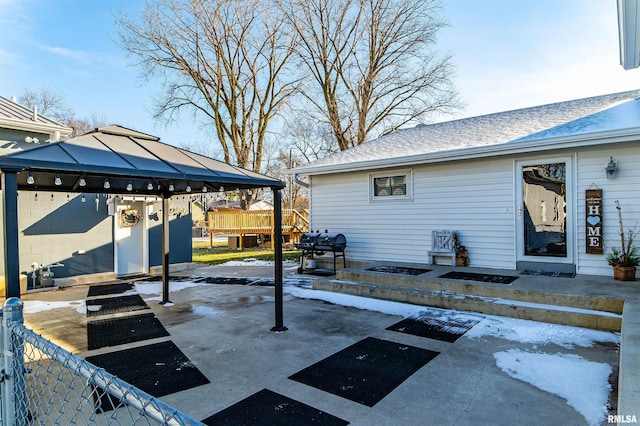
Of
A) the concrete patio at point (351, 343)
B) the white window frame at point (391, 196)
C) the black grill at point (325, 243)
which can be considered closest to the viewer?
the concrete patio at point (351, 343)

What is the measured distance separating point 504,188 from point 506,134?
114 cm

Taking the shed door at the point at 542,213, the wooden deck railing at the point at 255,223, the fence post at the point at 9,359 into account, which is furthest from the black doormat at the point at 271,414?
the wooden deck railing at the point at 255,223

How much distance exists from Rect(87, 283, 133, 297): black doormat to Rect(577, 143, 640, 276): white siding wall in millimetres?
8479

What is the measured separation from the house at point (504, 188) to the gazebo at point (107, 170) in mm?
4062

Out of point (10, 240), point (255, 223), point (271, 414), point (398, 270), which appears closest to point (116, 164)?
point (10, 240)

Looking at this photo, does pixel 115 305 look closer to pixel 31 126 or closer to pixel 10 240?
pixel 10 240

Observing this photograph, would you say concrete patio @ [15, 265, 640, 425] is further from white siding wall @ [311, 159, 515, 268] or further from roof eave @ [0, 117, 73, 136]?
roof eave @ [0, 117, 73, 136]

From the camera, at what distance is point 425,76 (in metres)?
16.9

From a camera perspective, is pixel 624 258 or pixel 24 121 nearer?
pixel 624 258

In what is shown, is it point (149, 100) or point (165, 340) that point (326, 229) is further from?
point (149, 100)

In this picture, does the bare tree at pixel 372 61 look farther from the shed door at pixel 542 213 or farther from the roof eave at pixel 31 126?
the roof eave at pixel 31 126

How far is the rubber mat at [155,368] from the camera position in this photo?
3.08 meters

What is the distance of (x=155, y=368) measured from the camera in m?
3.45

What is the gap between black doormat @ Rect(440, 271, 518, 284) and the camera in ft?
18.5
